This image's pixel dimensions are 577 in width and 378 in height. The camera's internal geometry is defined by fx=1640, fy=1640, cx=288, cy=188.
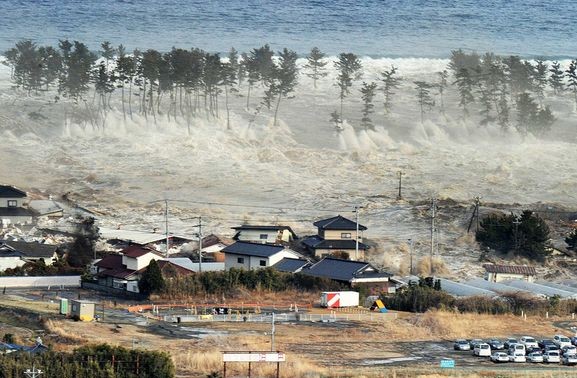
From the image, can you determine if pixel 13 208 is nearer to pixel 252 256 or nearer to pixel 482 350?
pixel 252 256

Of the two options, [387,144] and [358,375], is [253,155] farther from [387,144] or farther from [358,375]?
[358,375]

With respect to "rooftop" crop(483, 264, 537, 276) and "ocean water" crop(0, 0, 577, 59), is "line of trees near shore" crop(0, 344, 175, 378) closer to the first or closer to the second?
"rooftop" crop(483, 264, 537, 276)

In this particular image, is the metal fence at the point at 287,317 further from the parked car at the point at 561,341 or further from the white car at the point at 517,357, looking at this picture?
the white car at the point at 517,357

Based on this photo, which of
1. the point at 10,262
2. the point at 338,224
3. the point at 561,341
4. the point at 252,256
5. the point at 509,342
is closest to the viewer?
the point at 509,342

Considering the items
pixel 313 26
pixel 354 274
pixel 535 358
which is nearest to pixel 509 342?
pixel 535 358

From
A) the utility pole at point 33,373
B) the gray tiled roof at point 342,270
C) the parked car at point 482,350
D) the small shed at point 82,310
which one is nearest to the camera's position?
the utility pole at point 33,373

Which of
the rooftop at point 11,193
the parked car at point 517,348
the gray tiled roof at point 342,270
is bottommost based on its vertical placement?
the parked car at point 517,348

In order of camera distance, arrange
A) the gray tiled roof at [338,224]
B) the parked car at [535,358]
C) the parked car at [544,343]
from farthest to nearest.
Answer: the gray tiled roof at [338,224] → the parked car at [544,343] → the parked car at [535,358]

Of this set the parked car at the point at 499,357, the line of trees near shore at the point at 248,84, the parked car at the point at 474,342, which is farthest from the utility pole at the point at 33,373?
the line of trees near shore at the point at 248,84
